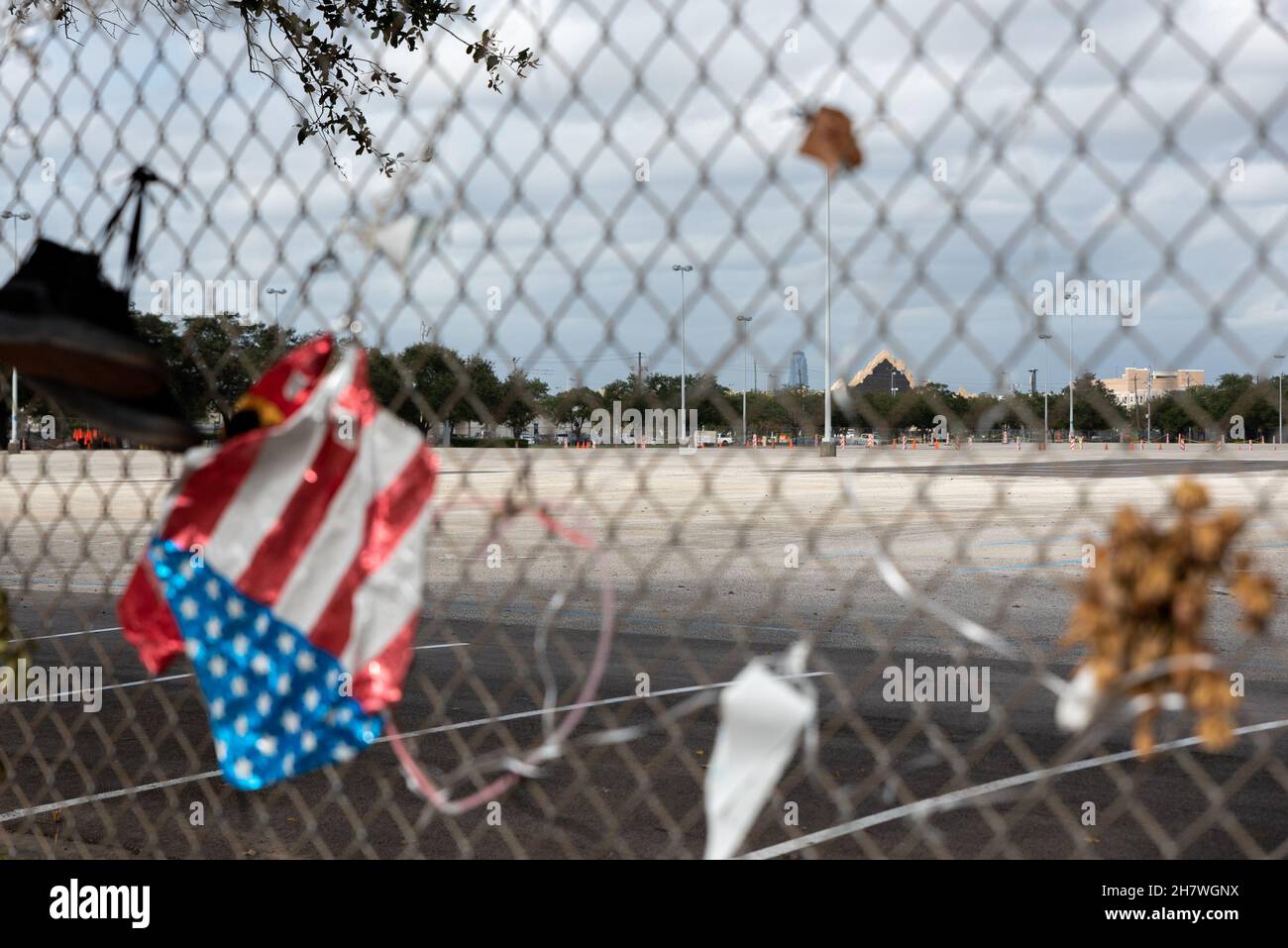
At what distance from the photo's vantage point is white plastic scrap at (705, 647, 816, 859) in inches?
67.8

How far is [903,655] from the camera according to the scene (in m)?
8.57

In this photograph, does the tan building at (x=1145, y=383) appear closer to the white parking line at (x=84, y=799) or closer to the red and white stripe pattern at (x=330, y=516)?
the red and white stripe pattern at (x=330, y=516)

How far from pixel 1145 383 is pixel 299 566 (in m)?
1.41

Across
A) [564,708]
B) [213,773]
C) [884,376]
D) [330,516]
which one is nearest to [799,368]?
[884,376]

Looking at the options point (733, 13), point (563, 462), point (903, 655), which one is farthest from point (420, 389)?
point (903, 655)

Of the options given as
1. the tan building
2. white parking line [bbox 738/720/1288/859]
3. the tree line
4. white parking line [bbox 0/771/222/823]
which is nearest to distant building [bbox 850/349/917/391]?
the tree line

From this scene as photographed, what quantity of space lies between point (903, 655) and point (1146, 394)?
713cm

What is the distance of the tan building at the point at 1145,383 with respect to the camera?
1579 mm

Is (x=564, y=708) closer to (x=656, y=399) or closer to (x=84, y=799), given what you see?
(x=84, y=799)

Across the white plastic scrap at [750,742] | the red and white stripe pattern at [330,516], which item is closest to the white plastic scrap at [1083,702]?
→ the white plastic scrap at [750,742]

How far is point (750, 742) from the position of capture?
1751 mm

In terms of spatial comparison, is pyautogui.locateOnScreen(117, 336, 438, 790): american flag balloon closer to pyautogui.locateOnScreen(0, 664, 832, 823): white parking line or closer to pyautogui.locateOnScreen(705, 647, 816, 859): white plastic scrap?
pyautogui.locateOnScreen(705, 647, 816, 859): white plastic scrap

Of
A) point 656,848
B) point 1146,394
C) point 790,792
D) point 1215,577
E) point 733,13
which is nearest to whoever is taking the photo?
point 1215,577
